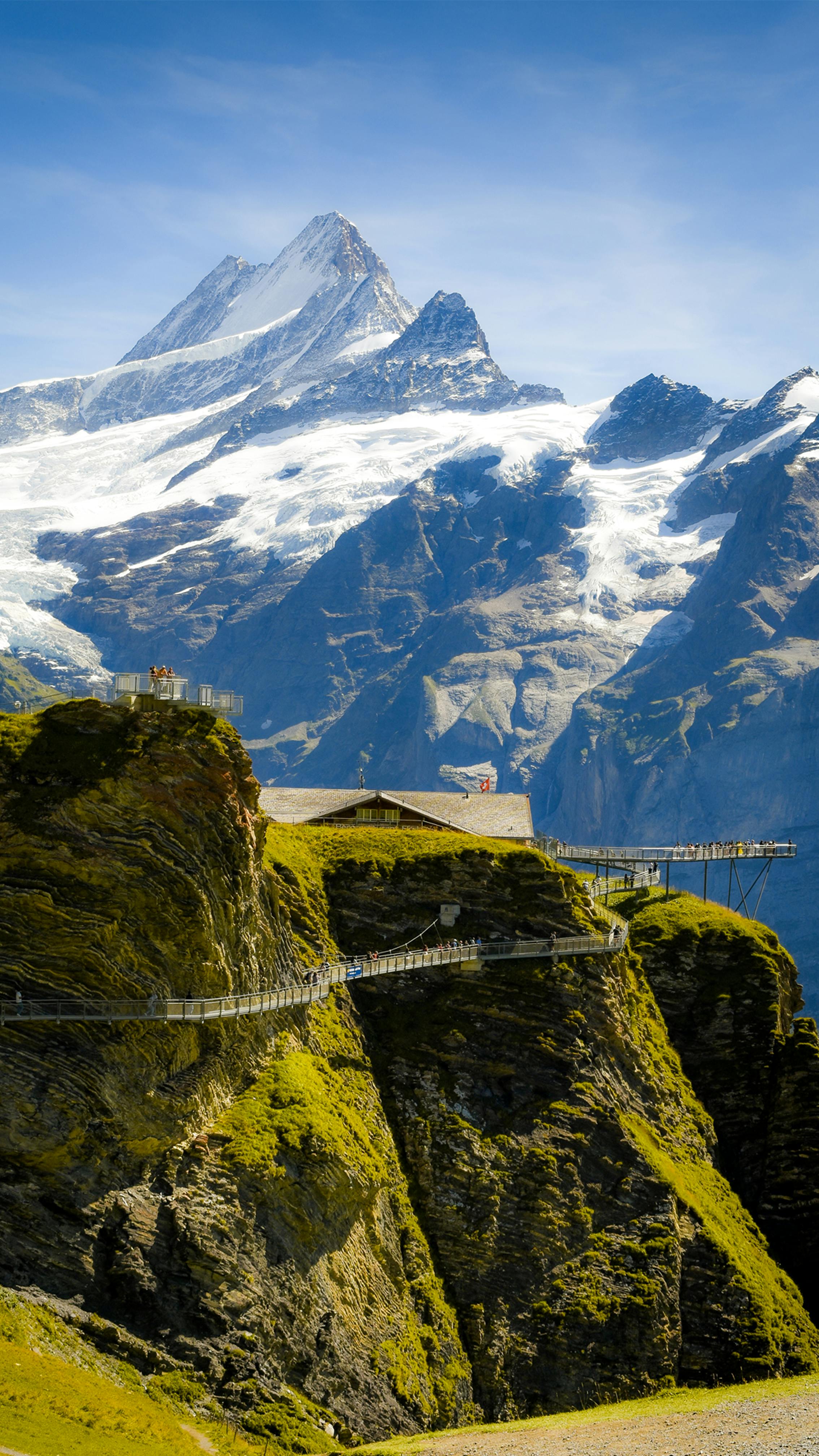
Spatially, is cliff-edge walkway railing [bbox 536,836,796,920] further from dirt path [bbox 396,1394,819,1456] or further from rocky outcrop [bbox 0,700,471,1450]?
dirt path [bbox 396,1394,819,1456]

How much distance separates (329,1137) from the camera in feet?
223

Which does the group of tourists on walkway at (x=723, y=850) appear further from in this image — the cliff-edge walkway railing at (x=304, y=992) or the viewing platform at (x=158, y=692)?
the viewing platform at (x=158, y=692)

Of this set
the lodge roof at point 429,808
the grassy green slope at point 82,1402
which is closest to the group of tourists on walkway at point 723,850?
the lodge roof at point 429,808

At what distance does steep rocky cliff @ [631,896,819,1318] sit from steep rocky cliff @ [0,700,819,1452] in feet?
16.7

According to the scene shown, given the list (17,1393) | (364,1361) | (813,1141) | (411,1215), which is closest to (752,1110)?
(813,1141)

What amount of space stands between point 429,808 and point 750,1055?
90.4 feet

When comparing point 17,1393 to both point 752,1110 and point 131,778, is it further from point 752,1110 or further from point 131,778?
point 752,1110

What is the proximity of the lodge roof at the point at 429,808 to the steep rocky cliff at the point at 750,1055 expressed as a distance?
1249 centimetres

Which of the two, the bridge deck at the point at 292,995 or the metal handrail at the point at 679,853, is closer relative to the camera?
the bridge deck at the point at 292,995

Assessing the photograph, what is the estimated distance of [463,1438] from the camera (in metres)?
61.3

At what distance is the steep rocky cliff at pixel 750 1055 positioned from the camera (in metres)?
93.2

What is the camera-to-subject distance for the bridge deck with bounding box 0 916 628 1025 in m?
59.5

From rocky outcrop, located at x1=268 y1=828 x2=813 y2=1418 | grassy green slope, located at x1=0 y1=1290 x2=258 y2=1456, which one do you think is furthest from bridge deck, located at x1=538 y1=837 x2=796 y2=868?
grassy green slope, located at x1=0 y1=1290 x2=258 y2=1456

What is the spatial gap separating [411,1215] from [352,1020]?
1077 centimetres
